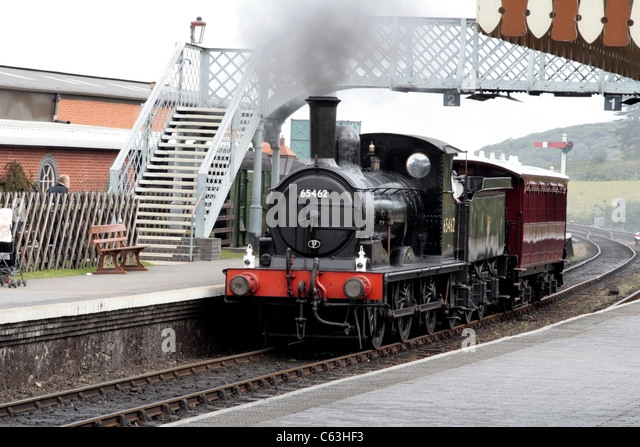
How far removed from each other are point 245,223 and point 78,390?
16448 millimetres

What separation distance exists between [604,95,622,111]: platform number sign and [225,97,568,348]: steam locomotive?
7.92m

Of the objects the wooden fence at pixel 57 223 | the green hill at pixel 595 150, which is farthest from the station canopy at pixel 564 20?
the green hill at pixel 595 150

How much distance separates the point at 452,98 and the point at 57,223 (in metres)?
10.8

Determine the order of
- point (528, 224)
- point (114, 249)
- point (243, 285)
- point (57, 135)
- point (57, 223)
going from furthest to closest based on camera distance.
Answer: point (57, 135) → point (528, 224) → point (57, 223) → point (114, 249) → point (243, 285)

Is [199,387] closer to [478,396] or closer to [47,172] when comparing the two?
[478,396]

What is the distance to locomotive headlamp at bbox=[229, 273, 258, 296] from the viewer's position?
14.0 m

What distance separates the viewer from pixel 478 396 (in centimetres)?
980

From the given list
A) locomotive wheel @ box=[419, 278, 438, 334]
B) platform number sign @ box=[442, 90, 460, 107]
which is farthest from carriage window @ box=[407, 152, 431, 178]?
platform number sign @ box=[442, 90, 460, 107]

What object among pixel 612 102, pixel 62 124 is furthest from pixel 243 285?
pixel 62 124

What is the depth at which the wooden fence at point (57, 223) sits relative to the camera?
658 inches

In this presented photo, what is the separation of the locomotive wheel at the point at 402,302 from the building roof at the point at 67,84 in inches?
588

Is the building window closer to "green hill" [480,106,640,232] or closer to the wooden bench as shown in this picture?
the wooden bench

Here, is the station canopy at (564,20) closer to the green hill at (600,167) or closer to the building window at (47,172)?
the building window at (47,172)

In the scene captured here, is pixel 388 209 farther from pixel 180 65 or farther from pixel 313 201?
pixel 180 65
